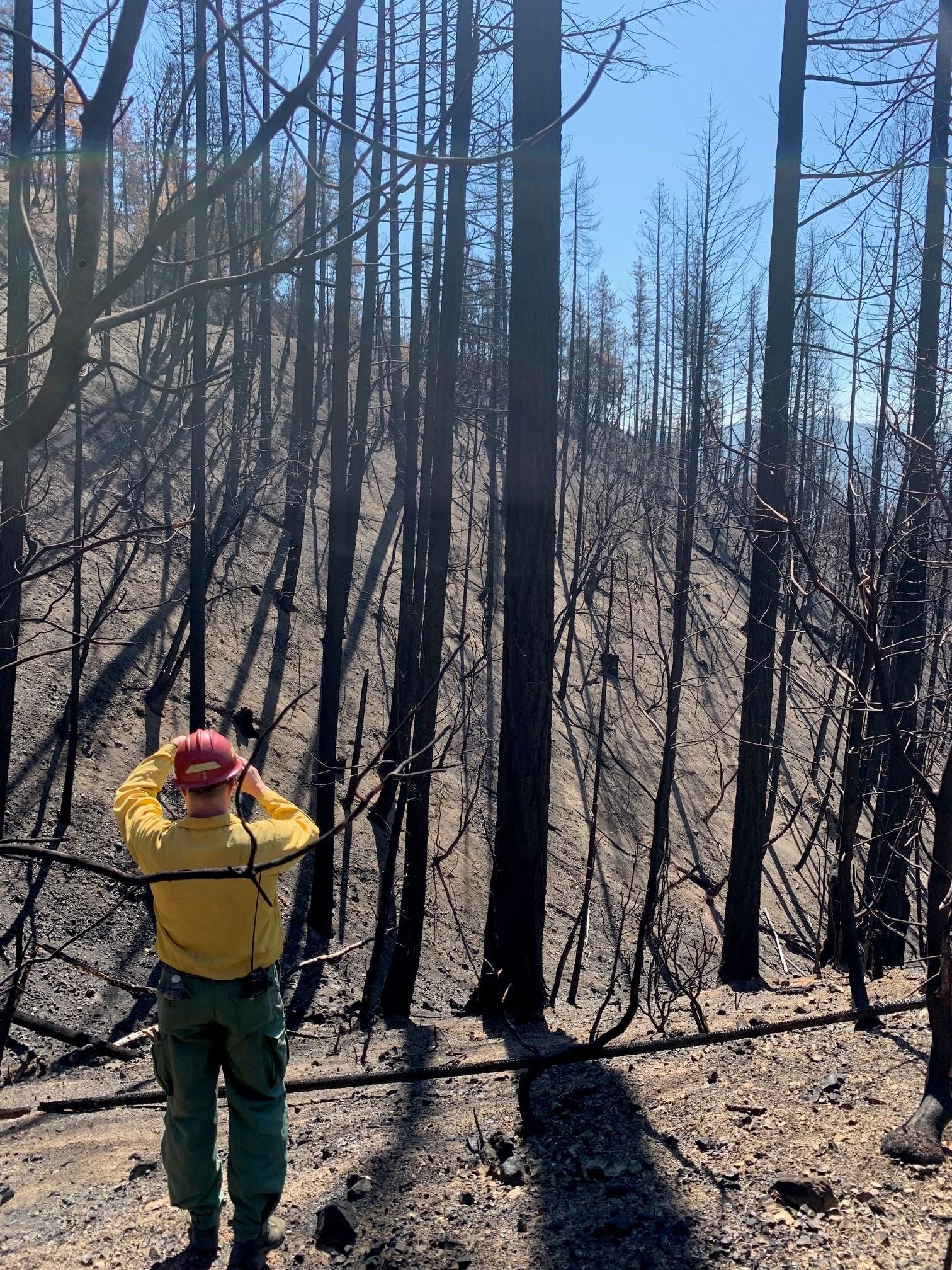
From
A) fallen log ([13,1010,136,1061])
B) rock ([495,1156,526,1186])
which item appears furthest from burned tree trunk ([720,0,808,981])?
rock ([495,1156,526,1186])

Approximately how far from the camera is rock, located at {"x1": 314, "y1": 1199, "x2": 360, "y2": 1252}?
10.7ft

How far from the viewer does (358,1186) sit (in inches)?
142

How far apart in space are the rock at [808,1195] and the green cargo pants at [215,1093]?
1.59m

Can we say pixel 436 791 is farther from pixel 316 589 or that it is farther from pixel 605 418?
pixel 605 418

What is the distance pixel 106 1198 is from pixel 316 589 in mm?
15512

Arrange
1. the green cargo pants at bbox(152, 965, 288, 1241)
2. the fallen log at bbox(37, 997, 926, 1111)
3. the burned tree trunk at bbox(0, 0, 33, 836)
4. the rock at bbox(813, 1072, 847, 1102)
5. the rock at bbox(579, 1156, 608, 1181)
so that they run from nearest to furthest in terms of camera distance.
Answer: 1. the green cargo pants at bbox(152, 965, 288, 1241)
2. the rock at bbox(579, 1156, 608, 1181)
3. the rock at bbox(813, 1072, 847, 1102)
4. the fallen log at bbox(37, 997, 926, 1111)
5. the burned tree trunk at bbox(0, 0, 33, 836)

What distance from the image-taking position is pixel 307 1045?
7.98 meters

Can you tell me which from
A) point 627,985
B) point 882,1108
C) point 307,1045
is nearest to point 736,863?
point 627,985

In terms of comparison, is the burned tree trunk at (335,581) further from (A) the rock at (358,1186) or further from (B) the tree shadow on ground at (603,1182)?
(A) the rock at (358,1186)

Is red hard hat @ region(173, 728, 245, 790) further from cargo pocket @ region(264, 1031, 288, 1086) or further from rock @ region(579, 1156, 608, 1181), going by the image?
rock @ region(579, 1156, 608, 1181)

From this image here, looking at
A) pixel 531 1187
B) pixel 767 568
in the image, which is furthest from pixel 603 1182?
pixel 767 568

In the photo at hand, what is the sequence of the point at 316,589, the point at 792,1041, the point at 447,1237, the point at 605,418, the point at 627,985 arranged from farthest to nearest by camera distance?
the point at 605,418
the point at 316,589
the point at 627,985
the point at 792,1041
the point at 447,1237

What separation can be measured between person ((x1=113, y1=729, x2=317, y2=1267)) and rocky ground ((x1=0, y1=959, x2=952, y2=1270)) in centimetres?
28

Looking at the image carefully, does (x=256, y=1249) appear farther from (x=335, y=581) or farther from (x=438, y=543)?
(x=335, y=581)
